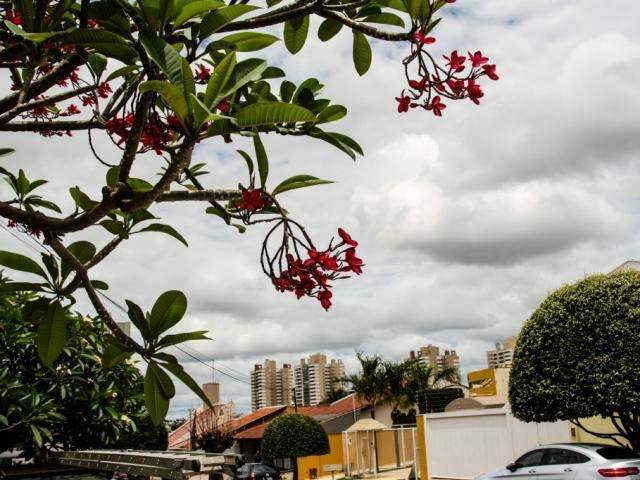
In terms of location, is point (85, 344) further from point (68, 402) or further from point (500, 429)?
point (500, 429)

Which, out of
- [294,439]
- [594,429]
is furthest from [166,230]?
[294,439]

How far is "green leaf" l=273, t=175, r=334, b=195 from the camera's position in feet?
6.91

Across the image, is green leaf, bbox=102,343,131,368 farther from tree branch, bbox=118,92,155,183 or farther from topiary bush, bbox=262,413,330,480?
topiary bush, bbox=262,413,330,480

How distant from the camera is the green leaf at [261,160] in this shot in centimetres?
201

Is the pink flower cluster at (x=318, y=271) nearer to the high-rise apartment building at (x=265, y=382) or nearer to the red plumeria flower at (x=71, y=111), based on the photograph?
the red plumeria flower at (x=71, y=111)

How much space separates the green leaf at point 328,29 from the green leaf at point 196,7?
0.88m

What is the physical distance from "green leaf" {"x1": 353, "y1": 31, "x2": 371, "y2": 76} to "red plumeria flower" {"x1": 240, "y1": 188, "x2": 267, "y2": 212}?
84 centimetres

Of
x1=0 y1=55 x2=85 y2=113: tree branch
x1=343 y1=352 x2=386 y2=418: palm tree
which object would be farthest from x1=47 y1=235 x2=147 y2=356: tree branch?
x1=343 y1=352 x2=386 y2=418: palm tree

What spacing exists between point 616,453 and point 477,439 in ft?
23.0

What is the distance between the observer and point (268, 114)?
63.8 inches

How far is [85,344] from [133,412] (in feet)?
3.40

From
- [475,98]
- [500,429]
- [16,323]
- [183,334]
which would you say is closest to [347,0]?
[475,98]

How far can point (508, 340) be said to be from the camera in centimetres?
2606

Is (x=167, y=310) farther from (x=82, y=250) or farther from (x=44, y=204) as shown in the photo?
(x=44, y=204)
